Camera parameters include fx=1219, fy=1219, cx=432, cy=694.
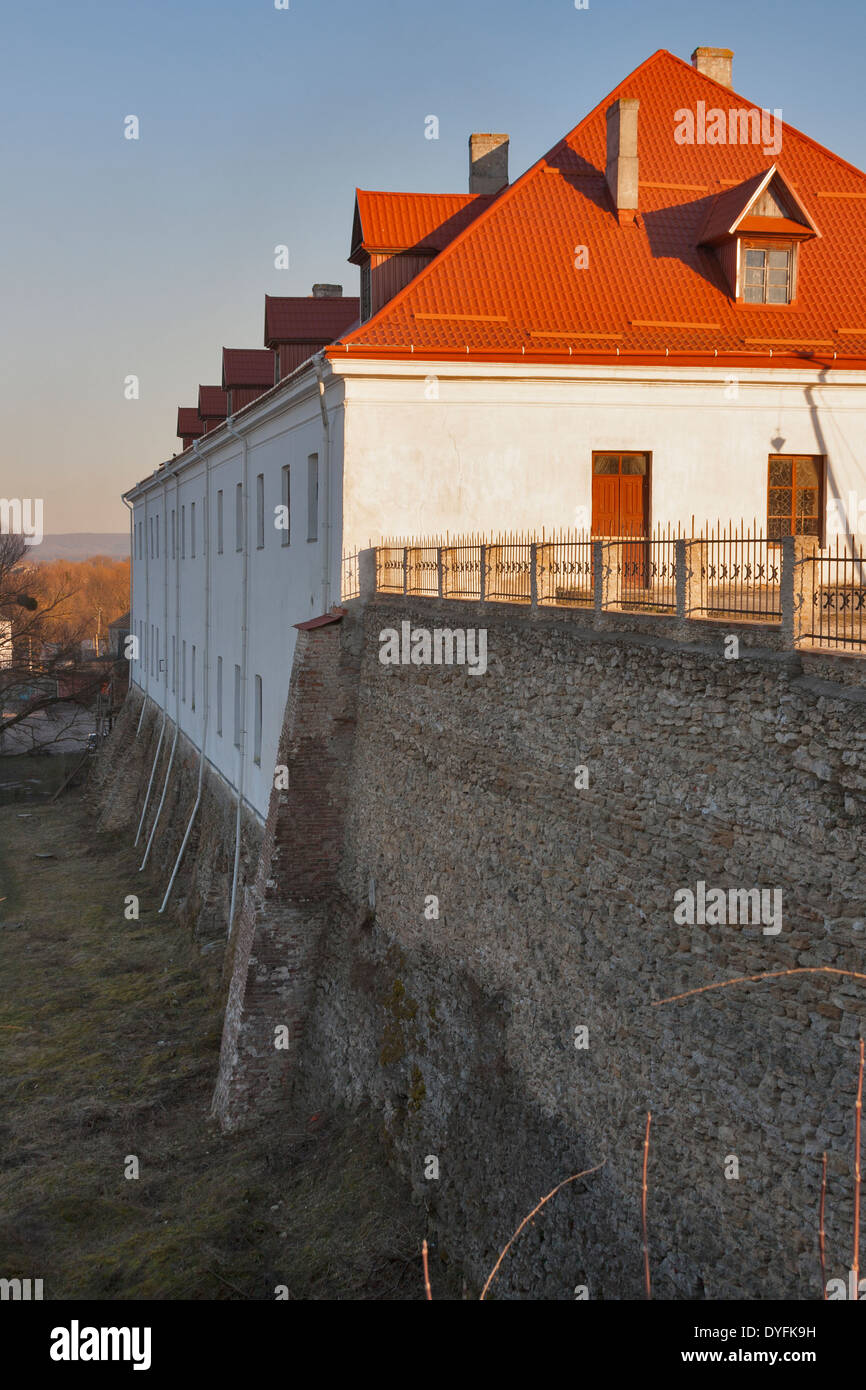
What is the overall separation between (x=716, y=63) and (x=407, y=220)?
716 centimetres

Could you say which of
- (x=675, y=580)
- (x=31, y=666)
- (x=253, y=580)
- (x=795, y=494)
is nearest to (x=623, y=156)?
(x=795, y=494)

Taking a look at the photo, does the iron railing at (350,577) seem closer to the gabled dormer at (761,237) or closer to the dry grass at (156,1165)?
the dry grass at (156,1165)

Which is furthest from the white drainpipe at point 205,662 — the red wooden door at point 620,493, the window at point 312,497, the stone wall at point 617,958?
the stone wall at point 617,958

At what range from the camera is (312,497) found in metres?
18.4

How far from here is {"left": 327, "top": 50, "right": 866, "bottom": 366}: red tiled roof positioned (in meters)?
17.3

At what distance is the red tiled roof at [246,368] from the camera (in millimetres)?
26047

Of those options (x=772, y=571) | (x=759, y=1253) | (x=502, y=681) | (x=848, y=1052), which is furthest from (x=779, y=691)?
(x=502, y=681)

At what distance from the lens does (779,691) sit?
751cm

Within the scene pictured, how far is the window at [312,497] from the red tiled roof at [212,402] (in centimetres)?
1207

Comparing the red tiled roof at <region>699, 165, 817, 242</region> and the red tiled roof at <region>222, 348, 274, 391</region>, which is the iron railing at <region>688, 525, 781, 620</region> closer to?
the red tiled roof at <region>699, 165, 817, 242</region>

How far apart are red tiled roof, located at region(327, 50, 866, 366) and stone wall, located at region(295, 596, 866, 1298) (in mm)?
5531

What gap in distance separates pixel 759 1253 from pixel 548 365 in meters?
12.7
